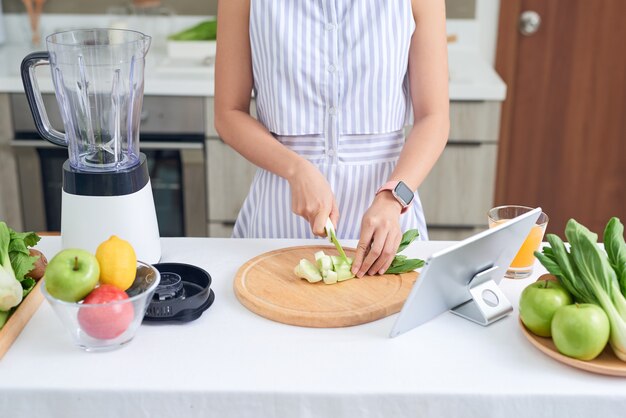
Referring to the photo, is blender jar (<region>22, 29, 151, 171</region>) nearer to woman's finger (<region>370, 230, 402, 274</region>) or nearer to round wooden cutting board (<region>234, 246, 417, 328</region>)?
round wooden cutting board (<region>234, 246, 417, 328</region>)

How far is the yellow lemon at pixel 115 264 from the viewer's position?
1159 mm

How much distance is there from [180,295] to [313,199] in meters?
0.28

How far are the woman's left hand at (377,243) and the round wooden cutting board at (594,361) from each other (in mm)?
276

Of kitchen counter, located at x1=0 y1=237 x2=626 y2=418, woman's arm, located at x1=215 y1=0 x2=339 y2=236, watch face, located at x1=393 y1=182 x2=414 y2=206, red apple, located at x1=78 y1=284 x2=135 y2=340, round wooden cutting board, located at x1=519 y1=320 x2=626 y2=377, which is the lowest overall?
kitchen counter, located at x1=0 y1=237 x2=626 y2=418

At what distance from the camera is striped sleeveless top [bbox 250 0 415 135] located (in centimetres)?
161

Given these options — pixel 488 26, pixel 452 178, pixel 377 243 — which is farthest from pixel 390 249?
pixel 488 26

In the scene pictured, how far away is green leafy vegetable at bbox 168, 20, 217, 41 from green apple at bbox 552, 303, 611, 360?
2093mm

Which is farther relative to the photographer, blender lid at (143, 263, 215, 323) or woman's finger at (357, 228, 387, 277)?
woman's finger at (357, 228, 387, 277)

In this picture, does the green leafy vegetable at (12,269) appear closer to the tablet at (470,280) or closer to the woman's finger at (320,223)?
the woman's finger at (320,223)

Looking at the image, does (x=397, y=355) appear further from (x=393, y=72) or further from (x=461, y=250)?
(x=393, y=72)

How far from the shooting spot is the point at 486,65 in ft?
9.39

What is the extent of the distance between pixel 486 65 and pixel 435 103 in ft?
4.37

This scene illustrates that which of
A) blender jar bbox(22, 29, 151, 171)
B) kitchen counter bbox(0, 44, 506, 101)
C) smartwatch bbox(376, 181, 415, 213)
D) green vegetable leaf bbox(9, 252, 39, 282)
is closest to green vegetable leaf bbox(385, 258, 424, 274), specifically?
smartwatch bbox(376, 181, 415, 213)

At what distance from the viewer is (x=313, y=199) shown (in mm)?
1389
